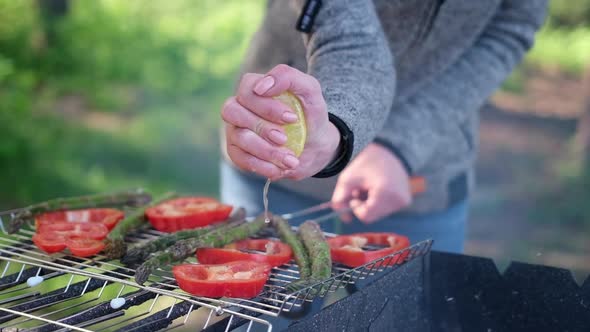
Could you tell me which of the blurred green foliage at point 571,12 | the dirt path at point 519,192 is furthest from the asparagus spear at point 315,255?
the blurred green foliage at point 571,12

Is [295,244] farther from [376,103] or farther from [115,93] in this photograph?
[115,93]

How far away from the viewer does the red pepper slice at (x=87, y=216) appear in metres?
2.26

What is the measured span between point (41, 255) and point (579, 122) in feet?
32.8

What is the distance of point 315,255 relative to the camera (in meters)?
1.89

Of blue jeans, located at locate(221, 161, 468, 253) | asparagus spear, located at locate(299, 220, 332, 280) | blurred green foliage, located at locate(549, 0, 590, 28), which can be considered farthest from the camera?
blurred green foliage, located at locate(549, 0, 590, 28)

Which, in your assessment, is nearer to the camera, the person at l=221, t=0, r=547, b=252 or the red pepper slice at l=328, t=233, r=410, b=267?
the person at l=221, t=0, r=547, b=252

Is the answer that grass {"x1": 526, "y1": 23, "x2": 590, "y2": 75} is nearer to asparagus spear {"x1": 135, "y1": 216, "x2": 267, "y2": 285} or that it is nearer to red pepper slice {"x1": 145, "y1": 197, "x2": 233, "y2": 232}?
red pepper slice {"x1": 145, "y1": 197, "x2": 233, "y2": 232}

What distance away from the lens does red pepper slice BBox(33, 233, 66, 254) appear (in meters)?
1.95

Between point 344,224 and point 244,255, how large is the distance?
1.00 m

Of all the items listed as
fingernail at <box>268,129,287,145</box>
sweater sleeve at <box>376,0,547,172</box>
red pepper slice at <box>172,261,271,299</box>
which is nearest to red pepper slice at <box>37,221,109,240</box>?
red pepper slice at <box>172,261,271,299</box>

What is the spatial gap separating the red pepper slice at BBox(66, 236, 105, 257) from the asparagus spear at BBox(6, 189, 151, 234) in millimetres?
297

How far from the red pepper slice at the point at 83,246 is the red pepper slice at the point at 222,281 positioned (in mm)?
361

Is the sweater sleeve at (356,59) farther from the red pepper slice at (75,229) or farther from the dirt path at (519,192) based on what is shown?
the dirt path at (519,192)

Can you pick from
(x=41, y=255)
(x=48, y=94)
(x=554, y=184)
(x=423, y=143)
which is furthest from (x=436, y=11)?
(x=554, y=184)
